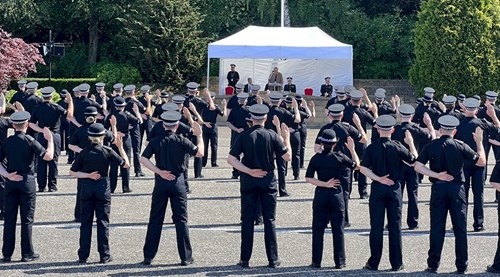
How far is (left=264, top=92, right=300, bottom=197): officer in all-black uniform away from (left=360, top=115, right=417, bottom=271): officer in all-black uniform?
16.9 feet

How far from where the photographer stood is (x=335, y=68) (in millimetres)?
36719

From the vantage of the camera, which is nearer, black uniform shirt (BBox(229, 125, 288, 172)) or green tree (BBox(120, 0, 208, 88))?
black uniform shirt (BBox(229, 125, 288, 172))

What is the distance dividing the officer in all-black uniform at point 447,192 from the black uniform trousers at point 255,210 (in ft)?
6.08

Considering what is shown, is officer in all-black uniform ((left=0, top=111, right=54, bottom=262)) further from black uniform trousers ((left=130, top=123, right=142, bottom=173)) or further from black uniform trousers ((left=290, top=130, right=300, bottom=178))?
black uniform trousers ((left=290, top=130, right=300, bottom=178))

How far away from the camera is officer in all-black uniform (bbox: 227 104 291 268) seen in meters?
12.5

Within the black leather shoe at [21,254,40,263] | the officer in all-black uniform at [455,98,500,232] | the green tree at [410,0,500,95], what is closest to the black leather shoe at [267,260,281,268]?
the black leather shoe at [21,254,40,263]

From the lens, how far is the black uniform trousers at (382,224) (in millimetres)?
12328

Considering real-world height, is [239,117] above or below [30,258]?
above

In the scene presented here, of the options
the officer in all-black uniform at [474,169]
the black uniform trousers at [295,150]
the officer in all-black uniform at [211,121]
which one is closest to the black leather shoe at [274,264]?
the officer in all-black uniform at [474,169]

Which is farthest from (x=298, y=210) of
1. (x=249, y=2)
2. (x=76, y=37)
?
(x=76, y=37)

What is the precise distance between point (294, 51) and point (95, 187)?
20.4 meters

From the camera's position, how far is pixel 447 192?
1219 cm

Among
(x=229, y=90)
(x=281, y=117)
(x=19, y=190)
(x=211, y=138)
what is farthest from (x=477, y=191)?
(x=229, y=90)

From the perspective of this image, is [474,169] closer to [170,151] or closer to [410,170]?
[410,170]
